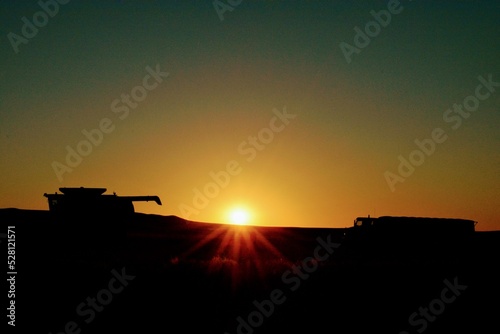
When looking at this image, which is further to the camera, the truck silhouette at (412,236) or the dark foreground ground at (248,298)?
the truck silhouette at (412,236)

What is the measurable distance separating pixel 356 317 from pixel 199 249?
22825 mm

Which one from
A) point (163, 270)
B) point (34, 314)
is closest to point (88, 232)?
point (163, 270)

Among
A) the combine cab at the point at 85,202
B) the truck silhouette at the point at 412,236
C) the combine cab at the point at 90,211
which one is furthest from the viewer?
the truck silhouette at the point at 412,236

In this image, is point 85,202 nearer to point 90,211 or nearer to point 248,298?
point 90,211

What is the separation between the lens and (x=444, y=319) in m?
13.7

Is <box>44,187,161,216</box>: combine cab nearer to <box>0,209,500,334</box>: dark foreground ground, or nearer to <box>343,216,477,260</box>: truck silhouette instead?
<box>0,209,500,334</box>: dark foreground ground

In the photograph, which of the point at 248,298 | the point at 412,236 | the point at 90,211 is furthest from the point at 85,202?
the point at 412,236

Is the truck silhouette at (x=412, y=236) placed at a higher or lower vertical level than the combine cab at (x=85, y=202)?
lower

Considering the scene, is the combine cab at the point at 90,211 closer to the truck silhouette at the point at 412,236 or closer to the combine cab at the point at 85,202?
the combine cab at the point at 85,202

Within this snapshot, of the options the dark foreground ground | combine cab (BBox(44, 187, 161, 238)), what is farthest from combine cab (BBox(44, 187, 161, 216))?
the dark foreground ground

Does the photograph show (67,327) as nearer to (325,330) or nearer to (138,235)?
(325,330)

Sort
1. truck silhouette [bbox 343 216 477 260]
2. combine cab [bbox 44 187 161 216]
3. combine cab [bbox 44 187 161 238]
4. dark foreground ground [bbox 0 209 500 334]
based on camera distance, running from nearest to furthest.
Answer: dark foreground ground [bbox 0 209 500 334] → combine cab [bbox 44 187 161 238] → combine cab [bbox 44 187 161 216] → truck silhouette [bbox 343 216 477 260]

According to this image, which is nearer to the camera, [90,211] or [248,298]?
[248,298]

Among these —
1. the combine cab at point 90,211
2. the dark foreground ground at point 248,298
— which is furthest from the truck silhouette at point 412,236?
the combine cab at point 90,211
